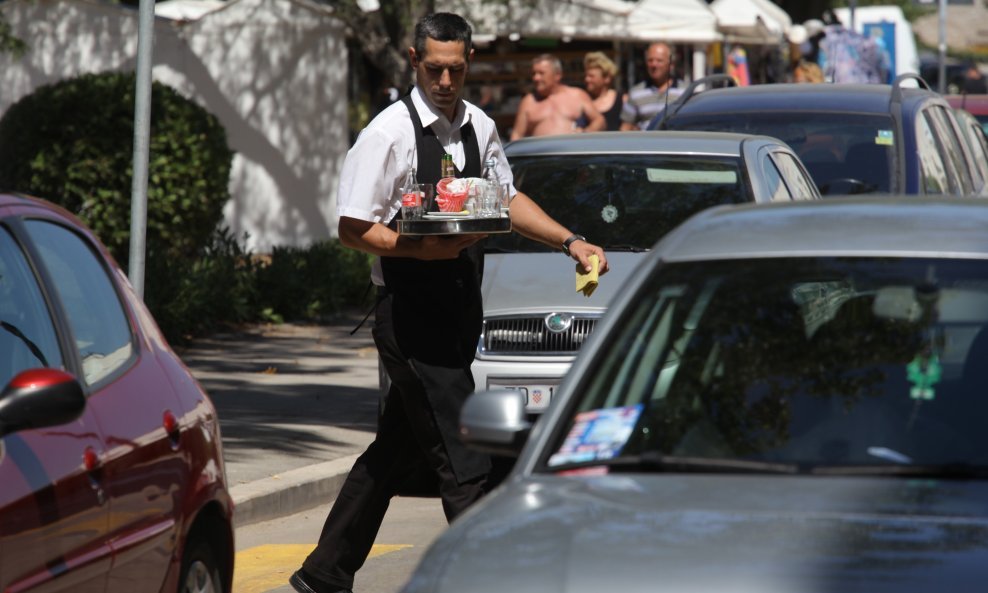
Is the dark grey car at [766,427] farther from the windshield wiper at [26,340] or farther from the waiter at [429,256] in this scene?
the waiter at [429,256]

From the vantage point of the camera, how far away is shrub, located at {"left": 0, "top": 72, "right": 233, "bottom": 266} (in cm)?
1595

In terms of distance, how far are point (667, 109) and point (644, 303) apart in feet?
26.4

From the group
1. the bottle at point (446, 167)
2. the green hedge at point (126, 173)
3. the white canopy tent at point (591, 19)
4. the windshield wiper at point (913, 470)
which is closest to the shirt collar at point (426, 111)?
the bottle at point (446, 167)

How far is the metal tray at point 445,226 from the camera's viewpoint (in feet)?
19.8

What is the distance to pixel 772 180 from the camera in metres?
9.91

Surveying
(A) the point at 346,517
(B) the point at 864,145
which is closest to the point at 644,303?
(A) the point at 346,517

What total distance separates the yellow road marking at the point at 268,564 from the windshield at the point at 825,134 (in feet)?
15.9

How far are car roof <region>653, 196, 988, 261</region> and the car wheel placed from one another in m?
1.61

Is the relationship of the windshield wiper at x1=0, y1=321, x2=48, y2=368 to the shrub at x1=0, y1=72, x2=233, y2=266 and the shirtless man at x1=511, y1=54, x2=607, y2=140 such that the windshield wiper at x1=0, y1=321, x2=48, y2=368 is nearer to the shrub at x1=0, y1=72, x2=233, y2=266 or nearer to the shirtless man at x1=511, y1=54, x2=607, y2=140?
the shirtless man at x1=511, y1=54, x2=607, y2=140

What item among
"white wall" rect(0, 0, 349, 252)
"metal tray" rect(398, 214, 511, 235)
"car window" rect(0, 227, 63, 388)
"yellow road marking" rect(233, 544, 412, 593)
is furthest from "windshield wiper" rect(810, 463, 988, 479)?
"white wall" rect(0, 0, 349, 252)

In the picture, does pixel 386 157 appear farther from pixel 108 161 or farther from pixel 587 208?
pixel 108 161

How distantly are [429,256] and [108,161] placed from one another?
10.2 metres

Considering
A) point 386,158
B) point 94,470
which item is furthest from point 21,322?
point 386,158

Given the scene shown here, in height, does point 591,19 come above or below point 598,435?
above
